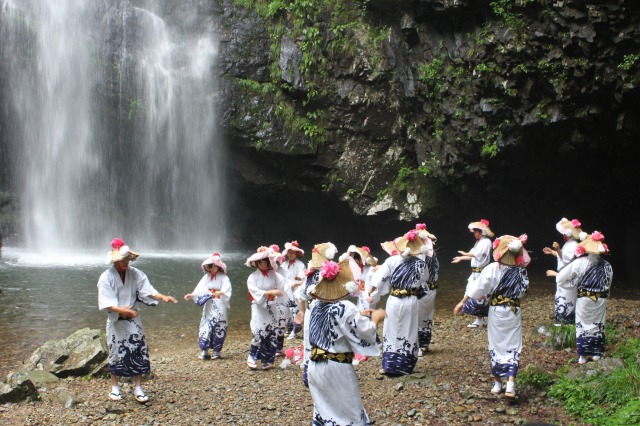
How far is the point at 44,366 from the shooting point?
30.1ft

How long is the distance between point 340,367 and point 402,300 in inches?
118

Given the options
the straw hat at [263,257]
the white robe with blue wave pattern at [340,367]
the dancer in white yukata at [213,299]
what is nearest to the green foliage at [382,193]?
the dancer in white yukata at [213,299]

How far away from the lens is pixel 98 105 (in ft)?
78.6

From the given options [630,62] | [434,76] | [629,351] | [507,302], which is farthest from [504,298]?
[434,76]

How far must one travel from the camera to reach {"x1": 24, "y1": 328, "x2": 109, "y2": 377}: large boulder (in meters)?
8.95

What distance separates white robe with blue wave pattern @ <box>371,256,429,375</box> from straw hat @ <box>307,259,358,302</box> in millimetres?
2752

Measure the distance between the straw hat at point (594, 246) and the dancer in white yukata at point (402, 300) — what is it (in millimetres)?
2459

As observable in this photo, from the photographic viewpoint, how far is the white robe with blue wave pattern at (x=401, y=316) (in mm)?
8430

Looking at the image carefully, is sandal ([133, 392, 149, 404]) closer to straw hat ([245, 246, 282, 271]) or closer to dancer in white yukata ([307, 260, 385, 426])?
straw hat ([245, 246, 282, 271])

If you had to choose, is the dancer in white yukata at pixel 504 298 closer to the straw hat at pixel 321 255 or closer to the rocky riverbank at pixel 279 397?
the rocky riverbank at pixel 279 397

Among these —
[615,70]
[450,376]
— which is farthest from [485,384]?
[615,70]

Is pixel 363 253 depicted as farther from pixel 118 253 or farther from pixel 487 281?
pixel 118 253

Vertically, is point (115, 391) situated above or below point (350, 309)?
below

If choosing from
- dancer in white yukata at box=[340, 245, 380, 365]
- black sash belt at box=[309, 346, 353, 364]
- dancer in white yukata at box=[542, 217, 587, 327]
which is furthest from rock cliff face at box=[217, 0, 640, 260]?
black sash belt at box=[309, 346, 353, 364]
